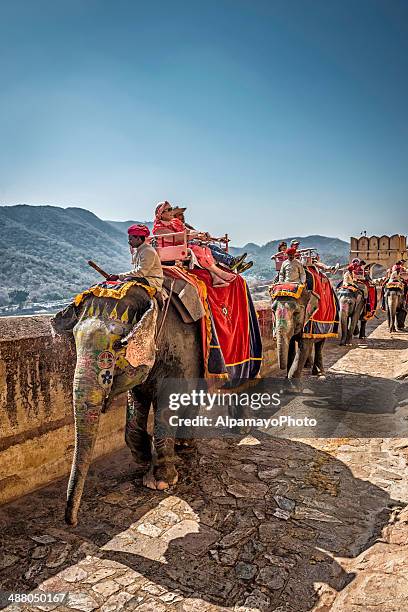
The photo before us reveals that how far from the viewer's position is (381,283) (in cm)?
2198

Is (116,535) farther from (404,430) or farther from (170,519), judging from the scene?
(404,430)

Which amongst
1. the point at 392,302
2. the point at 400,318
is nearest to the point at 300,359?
the point at 392,302

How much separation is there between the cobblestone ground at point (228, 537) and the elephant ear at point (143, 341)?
4.41ft

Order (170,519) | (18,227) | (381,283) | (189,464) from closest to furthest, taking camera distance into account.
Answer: (170,519), (189,464), (381,283), (18,227)

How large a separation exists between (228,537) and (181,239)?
2.92 meters

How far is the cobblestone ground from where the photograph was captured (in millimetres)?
2771

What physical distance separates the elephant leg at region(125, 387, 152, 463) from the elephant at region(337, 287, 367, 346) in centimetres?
986

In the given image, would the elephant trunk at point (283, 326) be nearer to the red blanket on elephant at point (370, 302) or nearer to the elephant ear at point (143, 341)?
the elephant ear at point (143, 341)

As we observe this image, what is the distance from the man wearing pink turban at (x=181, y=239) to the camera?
5.03m

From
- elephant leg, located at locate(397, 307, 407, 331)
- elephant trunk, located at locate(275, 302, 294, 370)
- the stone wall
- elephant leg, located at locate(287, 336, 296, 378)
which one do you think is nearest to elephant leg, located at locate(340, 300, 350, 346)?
elephant leg, located at locate(397, 307, 407, 331)

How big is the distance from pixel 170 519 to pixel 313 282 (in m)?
5.37

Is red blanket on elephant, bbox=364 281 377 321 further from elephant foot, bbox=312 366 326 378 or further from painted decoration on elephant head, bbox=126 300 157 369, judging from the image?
painted decoration on elephant head, bbox=126 300 157 369

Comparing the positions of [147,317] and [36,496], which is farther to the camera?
[36,496]

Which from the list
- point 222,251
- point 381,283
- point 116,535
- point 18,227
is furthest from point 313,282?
point 18,227
